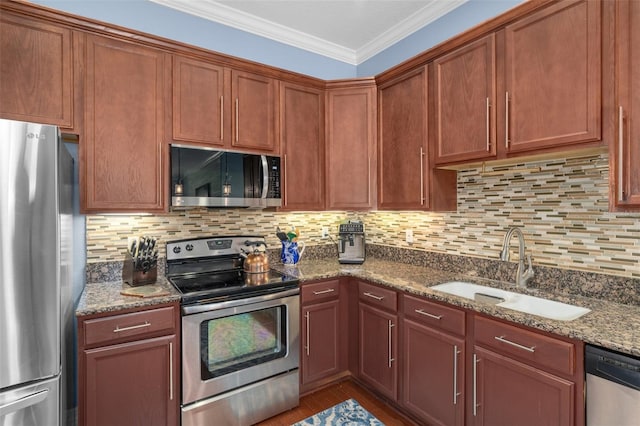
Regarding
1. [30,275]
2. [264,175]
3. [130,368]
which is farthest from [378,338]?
[30,275]

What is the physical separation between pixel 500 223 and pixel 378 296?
0.96 metres

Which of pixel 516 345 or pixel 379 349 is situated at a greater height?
pixel 516 345

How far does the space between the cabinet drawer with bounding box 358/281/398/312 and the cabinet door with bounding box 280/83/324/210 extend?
789 millimetres

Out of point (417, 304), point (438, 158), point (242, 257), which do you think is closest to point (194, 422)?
point (242, 257)

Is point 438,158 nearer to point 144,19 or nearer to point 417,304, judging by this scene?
point 417,304

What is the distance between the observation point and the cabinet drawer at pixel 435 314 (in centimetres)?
178

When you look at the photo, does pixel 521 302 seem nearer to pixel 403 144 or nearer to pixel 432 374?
pixel 432 374

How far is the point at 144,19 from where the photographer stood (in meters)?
2.36

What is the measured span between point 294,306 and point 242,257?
0.64 metres

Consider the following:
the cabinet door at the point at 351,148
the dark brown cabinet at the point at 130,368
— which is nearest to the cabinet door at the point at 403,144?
the cabinet door at the point at 351,148

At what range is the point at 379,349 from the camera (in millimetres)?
2328

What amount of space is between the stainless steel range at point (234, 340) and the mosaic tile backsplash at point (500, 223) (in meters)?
0.30

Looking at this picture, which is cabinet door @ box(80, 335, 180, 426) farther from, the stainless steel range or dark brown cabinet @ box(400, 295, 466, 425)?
dark brown cabinet @ box(400, 295, 466, 425)

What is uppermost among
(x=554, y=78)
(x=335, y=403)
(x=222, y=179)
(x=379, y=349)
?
(x=554, y=78)
